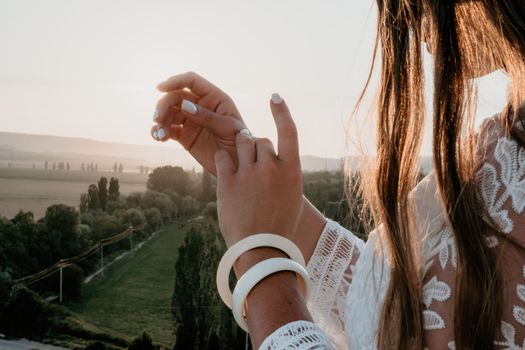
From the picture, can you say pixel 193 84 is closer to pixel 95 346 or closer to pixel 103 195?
pixel 95 346

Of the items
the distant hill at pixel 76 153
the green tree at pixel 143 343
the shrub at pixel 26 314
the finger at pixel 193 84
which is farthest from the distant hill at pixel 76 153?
the finger at pixel 193 84

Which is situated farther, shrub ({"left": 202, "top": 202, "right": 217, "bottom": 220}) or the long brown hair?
shrub ({"left": 202, "top": 202, "right": 217, "bottom": 220})

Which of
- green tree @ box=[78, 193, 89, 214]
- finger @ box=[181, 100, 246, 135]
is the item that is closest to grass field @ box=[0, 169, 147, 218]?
green tree @ box=[78, 193, 89, 214]

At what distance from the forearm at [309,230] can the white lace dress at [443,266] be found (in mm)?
216

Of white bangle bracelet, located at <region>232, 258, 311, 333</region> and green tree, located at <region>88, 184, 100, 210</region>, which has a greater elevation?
white bangle bracelet, located at <region>232, 258, 311, 333</region>

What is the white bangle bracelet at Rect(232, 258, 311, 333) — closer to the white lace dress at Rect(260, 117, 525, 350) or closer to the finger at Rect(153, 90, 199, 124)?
the white lace dress at Rect(260, 117, 525, 350)

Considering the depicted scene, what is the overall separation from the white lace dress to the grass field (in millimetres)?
13075

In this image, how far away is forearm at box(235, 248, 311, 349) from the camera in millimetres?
457

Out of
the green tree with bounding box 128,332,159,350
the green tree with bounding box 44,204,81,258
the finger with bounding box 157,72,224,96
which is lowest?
the green tree with bounding box 128,332,159,350

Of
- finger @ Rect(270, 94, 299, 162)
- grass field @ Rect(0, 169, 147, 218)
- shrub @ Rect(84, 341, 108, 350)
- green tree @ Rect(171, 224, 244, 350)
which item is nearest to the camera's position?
finger @ Rect(270, 94, 299, 162)

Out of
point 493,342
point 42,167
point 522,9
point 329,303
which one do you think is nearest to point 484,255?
point 493,342

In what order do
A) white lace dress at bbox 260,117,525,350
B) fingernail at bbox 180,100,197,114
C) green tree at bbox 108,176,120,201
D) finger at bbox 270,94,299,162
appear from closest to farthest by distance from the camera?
white lace dress at bbox 260,117,525,350, finger at bbox 270,94,299,162, fingernail at bbox 180,100,197,114, green tree at bbox 108,176,120,201

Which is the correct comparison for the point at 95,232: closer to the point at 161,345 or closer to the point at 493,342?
the point at 161,345

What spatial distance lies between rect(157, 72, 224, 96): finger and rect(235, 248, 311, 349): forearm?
31 cm
